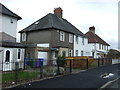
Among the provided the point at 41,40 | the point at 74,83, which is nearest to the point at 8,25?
the point at 41,40

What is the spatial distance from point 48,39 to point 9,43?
9336 millimetres

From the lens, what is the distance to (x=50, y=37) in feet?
83.1

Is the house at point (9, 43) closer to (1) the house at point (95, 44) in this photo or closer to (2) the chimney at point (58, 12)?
(2) the chimney at point (58, 12)

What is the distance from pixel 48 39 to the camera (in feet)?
83.9

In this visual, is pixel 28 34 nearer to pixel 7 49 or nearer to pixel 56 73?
pixel 7 49

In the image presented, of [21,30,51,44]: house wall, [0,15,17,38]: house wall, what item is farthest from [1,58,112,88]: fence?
[21,30,51,44]: house wall

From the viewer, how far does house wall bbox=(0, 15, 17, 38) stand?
70.2 feet

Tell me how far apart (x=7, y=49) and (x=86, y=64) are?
923 centimetres

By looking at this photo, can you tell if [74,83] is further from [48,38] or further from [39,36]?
[39,36]

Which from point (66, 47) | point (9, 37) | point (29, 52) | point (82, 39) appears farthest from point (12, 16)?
point (82, 39)

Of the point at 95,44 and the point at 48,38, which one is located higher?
the point at 48,38

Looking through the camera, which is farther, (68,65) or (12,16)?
(12,16)

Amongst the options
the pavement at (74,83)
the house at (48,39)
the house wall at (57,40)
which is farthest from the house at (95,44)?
the pavement at (74,83)

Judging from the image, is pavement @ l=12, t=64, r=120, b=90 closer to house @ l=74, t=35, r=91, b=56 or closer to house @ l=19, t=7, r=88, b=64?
house @ l=19, t=7, r=88, b=64
